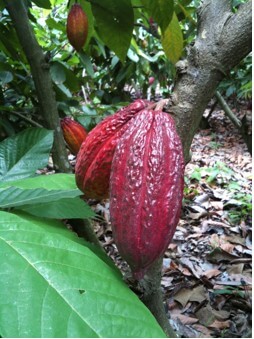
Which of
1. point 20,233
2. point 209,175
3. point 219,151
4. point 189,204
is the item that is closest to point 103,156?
point 20,233

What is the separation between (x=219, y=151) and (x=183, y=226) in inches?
75.3

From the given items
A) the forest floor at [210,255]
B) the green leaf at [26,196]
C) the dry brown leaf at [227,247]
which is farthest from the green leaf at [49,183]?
the dry brown leaf at [227,247]

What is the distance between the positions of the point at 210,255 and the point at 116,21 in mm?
1503

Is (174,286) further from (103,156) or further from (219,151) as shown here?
(219,151)

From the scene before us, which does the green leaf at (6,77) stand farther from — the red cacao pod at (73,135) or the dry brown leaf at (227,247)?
the dry brown leaf at (227,247)

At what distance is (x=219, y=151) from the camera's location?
164 inches

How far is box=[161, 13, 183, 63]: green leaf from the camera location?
3.04 ft

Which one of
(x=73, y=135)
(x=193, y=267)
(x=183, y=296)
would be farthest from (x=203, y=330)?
(x=73, y=135)

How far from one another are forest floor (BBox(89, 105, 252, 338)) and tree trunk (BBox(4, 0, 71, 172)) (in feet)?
2.33

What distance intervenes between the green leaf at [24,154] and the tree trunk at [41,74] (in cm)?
17

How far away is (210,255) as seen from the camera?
6.80ft

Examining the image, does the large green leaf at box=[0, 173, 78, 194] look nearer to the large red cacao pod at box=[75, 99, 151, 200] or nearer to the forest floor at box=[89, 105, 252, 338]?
the large red cacao pod at box=[75, 99, 151, 200]

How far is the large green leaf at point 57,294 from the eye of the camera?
421mm

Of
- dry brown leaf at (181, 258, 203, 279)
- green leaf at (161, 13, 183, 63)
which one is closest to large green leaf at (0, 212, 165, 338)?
green leaf at (161, 13, 183, 63)
